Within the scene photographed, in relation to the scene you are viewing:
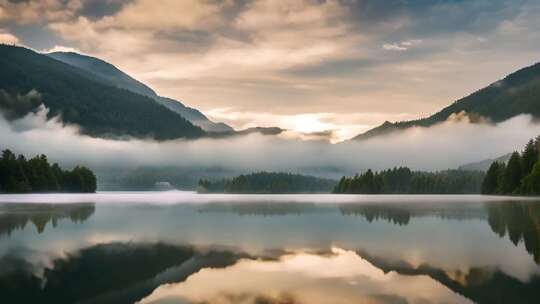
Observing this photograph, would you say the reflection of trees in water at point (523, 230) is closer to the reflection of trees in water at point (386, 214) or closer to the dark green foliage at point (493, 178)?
the reflection of trees in water at point (386, 214)

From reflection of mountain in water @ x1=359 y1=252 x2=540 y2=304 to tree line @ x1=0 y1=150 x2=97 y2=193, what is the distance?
144082 mm

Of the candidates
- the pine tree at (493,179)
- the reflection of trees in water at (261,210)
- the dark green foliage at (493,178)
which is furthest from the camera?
the pine tree at (493,179)

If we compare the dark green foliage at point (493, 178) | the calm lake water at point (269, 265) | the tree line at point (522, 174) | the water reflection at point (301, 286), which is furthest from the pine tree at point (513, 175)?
the water reflection at point (301, 286)

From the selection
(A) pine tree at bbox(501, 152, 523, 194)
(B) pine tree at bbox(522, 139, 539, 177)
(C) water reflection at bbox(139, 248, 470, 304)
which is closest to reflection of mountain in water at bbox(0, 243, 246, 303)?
(C) water reflection at bbox(139, 248, 470, 304)

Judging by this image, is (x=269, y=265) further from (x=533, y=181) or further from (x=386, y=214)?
(x=533, y=181)

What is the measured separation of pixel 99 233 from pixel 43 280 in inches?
711

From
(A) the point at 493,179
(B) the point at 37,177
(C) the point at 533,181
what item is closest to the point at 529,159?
(C) the point at 533,181

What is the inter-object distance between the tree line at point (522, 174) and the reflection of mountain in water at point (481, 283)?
11049 cm

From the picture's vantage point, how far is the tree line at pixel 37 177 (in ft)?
497

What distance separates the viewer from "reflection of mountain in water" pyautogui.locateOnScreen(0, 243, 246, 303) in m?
18.6

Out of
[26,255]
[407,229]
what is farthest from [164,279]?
→ [407,229]

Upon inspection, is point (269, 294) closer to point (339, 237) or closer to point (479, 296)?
point (479, 296)

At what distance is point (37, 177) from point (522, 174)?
12288cm

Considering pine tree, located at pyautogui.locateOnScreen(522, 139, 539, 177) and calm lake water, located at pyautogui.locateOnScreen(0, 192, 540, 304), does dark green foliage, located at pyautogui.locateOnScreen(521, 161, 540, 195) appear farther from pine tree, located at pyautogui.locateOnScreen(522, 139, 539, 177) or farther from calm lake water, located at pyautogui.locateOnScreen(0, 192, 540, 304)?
calm lake water, located at pyautogui.locateOnScreen(0, 192, 540, 304)
